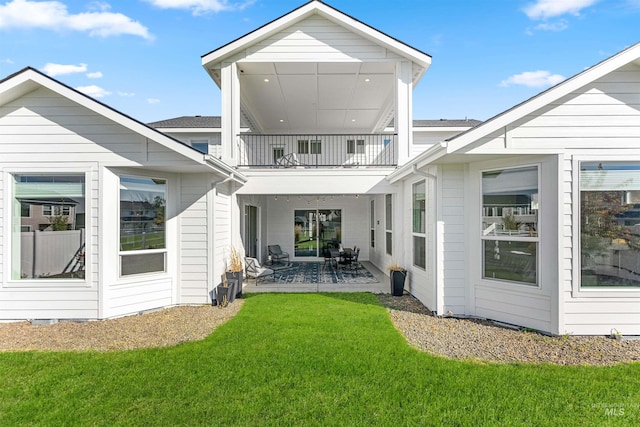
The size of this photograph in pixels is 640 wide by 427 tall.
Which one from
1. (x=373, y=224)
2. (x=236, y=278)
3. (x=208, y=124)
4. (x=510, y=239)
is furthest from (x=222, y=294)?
(x=208, y=124)

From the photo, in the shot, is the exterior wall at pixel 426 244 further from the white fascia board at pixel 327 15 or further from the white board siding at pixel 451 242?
the white fascia board at pixel 327 15

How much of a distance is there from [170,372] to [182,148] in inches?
160

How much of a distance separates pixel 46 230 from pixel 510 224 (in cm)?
910

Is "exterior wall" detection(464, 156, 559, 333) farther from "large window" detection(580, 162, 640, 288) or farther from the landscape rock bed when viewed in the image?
"large window" detection(580, 162, 640, 288)

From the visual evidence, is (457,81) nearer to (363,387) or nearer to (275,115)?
(275,115)

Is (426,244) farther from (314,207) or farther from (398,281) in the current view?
(314,207)

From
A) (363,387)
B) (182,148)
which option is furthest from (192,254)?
(363,387)

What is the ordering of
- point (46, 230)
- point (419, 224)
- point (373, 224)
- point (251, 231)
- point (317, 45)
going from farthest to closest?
point (373, 224) < point (251, 231) < point (317, 45) < point (419, 224) < point (46, 230)

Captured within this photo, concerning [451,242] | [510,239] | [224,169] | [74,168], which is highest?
[224,169]

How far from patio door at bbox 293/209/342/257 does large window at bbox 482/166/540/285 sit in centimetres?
882

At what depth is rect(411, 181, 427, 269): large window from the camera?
7023 mm

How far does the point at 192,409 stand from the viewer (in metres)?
3.11

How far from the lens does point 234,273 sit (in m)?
7.61

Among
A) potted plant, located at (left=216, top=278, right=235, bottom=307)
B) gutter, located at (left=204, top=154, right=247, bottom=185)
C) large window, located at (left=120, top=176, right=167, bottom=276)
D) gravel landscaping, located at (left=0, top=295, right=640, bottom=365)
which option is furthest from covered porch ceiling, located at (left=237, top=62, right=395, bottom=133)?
gravel landscaping, located at (left=0, top=295, right=640, bottom=365)
